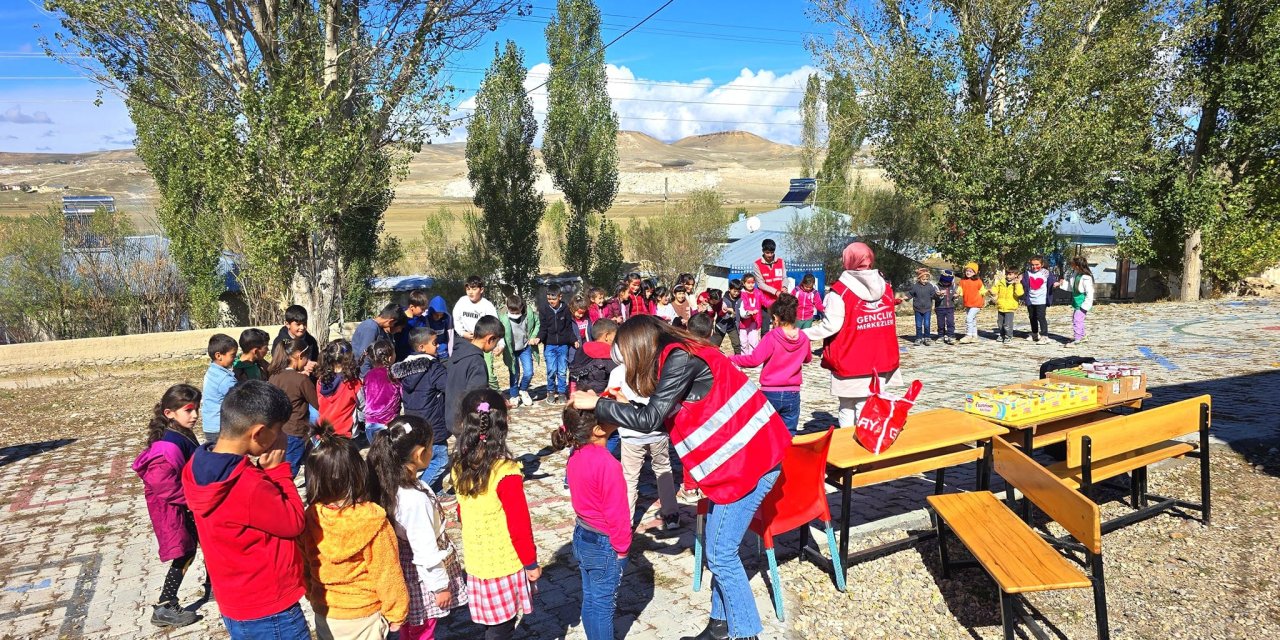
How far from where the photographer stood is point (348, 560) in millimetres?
3377

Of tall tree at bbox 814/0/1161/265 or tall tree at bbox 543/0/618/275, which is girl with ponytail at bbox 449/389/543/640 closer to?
tall tree at bbox 814/0/1161/265

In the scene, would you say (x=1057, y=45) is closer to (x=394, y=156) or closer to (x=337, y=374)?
(x=394, y=156)

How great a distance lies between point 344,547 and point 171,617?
98.6 inches

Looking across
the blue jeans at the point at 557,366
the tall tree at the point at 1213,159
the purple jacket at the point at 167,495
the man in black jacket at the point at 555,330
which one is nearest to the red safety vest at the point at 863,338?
the purple jacket at the point at 167,495

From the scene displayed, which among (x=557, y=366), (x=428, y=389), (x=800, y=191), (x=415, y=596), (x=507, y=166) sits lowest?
(x=557, y=366)

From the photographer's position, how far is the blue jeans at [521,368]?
424 inches

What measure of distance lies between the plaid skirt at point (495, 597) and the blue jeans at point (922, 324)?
41.9ft

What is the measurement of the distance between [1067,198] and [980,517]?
18.1 meters

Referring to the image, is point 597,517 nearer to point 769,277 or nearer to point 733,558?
point 733,558

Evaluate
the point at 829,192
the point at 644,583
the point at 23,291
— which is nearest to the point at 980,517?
the point at 644,583

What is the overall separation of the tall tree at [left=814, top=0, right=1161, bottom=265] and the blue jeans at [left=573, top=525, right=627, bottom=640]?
60.6 ft

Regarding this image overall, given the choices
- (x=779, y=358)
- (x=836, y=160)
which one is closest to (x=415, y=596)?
(x=779, y=358)

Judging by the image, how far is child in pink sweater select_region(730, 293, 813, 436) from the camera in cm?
646

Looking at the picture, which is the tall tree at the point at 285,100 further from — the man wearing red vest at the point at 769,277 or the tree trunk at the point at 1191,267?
the tree trunk at the point at 1191,267
